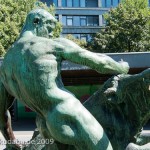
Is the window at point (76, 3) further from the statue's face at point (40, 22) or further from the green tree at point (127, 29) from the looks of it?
the statue's face at point (40, 22)

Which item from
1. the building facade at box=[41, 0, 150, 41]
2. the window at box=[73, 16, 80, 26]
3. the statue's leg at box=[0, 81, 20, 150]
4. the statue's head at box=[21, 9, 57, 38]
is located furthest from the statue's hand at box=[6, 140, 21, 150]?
the window at box=[73, 16, 80, 26]

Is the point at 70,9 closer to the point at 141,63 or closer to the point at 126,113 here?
the point at 141,63

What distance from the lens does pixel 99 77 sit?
22578 millimetres

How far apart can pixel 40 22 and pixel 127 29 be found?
29717 millimetres

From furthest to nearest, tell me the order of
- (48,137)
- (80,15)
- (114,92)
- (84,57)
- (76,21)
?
(76,21) < (80,15) < (114,92) < (48,137) < (84,57)

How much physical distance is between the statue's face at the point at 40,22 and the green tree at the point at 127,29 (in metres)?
29.0

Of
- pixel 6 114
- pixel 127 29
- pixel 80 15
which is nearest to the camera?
pixel 6 114

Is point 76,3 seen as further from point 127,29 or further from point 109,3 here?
point 127,29

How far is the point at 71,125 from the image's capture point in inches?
143

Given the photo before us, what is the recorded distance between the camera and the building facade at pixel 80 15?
5462 cm

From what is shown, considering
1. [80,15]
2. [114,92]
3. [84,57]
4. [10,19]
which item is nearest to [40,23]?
[84,57]

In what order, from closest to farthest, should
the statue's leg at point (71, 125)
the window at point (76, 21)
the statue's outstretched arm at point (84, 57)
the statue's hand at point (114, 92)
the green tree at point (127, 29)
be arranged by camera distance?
the statue's leg at point (71, 125)
the statue's outstretched arm at point (84, 57)
the statue's hand at point (114, 92)
the green tree at point (127, 29)
the window at point (76, 21)

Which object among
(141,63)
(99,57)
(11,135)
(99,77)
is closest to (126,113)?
(99,57)

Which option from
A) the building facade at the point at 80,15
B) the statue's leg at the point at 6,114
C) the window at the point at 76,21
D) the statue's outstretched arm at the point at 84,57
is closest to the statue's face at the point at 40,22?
the statue's outstretched arm at the point at 84,57
